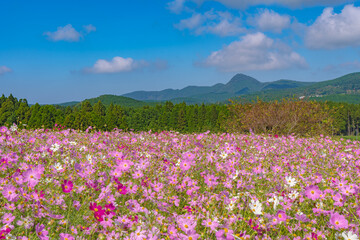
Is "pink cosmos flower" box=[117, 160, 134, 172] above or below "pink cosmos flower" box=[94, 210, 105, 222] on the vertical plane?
above

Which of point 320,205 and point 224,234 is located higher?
point 224,234

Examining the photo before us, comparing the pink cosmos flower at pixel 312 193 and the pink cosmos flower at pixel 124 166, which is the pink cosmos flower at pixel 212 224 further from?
the pink cosmos flower at pixel 124 166

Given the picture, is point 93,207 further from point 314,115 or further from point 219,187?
point 314,115

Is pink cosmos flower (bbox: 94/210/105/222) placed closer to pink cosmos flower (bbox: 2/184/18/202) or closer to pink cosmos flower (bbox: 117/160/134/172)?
pink cosmos flower (bbox: 2/184/18/202)

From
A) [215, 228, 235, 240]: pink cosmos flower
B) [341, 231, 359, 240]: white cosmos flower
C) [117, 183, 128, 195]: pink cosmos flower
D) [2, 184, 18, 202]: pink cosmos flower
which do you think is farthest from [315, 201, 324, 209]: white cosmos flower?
[2, 184, 18, 202]: pink cosmos flower

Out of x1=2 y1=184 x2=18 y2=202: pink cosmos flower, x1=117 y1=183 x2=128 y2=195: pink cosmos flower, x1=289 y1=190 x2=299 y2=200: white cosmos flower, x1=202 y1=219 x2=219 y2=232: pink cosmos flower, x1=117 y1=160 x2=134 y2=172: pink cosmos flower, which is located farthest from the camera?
x1=117 y1=160 x2=134 y2=172: pink cosmos flower

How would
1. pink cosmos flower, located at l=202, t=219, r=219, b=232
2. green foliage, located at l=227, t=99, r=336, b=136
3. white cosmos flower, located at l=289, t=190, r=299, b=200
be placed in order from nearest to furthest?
pink cosmos flower, located at l=202, t=219, r=219, b=232 < white cosmos flower, located at l=289, t=190, r=299, b=200 < green foliage, located at l=227, t=99, r=336, b=136

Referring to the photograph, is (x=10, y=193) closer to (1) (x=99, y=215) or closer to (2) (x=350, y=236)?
(1) (x=99, y=215)

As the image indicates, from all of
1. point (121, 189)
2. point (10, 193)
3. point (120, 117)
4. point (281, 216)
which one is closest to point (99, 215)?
point (121, 189)

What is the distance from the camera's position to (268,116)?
67.1ft

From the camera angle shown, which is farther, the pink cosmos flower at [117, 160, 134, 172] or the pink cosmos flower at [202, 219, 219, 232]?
the pink cosmos flower at [117, 160, 134, 172]

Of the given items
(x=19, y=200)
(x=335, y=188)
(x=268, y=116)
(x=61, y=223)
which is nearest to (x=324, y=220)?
(x=335, y=188)

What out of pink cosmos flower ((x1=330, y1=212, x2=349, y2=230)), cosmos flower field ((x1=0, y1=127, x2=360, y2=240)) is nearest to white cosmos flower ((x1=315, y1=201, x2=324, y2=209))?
cosmos flower field ((x1=0, y1=127, x2=360, y2=240))

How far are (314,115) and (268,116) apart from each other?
3.25m
